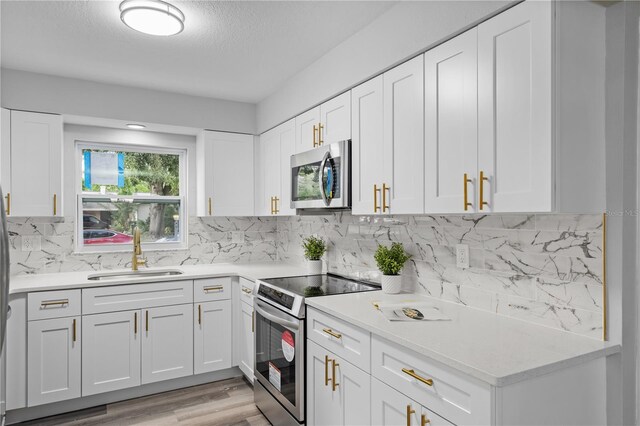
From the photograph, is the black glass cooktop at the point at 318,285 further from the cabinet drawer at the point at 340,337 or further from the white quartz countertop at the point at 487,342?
the white quartz countertop at the point at 487,342

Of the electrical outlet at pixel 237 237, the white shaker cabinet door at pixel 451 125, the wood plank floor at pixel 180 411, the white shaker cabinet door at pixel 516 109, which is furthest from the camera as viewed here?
the electrical outlet at pixel 237 237

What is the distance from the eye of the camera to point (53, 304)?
2.74m

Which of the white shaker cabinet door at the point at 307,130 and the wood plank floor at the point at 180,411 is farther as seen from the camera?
the white shaker cabinet door at the point at 307,130

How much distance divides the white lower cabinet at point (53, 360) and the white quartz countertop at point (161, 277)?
24 cm

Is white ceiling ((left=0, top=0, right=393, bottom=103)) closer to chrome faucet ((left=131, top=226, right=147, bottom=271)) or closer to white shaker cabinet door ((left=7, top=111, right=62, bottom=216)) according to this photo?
white shaker cabinet door ((left=7, top=111, right=62, bottom=216))

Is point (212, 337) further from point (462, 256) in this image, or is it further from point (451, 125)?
point (451, 125)

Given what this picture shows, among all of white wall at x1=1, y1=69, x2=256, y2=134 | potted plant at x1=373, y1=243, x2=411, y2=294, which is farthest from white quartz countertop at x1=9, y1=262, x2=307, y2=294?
white wall at x1=1, y1=69, x2=256, y2=134

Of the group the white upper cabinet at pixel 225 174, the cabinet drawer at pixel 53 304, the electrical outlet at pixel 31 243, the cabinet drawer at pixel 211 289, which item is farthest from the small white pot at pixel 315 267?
the electrical outlet at pixel 31 243

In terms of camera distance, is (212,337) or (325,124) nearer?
(325,124)

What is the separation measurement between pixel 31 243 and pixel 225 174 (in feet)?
5.32

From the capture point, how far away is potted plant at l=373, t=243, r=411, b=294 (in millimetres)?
2399

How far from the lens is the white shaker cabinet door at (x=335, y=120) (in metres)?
2.49

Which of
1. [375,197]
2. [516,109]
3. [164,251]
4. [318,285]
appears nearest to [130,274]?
[164,251]

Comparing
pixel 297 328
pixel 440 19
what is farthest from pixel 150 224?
pixel 440 19
